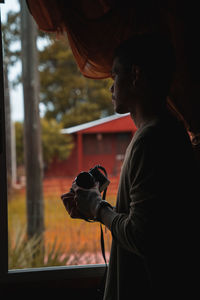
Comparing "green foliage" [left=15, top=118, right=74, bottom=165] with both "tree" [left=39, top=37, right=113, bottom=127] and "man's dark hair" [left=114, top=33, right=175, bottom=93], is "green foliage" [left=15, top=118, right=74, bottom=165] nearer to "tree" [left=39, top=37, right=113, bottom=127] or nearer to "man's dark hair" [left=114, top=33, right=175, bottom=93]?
"tree" [left=39, top=37, right=113, bottom=127]

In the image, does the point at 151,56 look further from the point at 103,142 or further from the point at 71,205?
the point at 103,142

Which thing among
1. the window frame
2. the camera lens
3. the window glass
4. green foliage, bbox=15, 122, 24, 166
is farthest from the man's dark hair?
green foliage, bbox=15, 122, 24, 166

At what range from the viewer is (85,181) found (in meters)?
0.78

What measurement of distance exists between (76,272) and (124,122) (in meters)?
0.82

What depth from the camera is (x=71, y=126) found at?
1.79 m

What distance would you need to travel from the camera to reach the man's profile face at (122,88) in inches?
28.7

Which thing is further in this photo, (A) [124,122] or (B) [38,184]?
(B) [38,184]

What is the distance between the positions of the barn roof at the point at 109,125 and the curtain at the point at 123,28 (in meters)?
0.40

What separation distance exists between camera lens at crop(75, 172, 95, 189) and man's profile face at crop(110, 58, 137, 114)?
9.0 inches

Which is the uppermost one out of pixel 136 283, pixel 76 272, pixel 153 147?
pixel 153 147

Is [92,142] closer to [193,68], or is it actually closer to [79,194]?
[193,68]

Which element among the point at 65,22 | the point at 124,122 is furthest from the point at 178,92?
the point at 65,22

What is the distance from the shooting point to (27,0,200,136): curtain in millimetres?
1020

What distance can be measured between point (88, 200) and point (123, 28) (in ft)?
2.42
